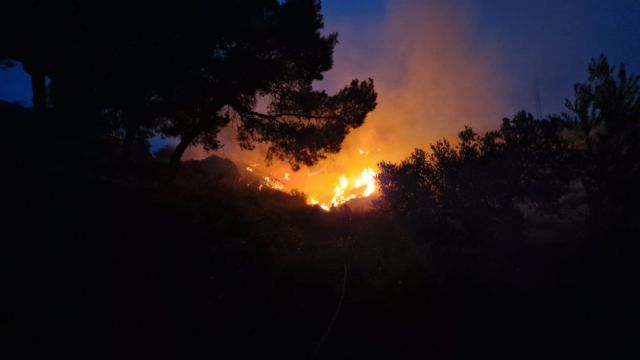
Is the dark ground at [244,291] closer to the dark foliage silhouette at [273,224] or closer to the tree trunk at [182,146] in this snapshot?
the dark foliage silhouette at [273,224]

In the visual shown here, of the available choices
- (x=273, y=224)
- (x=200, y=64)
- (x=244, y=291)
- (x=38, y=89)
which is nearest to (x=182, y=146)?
(x=200, y=64)

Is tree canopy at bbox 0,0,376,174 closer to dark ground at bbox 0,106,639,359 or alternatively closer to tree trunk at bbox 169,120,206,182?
tree trunk at bbox 169,120,206,182

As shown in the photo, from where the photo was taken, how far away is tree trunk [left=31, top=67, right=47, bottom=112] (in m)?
14.9

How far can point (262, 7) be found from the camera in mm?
13055

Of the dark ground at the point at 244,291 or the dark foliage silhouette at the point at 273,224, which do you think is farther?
the dark foliage silhouette at the point at 273,224

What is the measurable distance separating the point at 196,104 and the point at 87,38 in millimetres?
4324

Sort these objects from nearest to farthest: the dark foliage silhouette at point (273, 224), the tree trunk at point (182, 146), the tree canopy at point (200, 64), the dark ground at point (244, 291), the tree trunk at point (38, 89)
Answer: the dark ground at point (244, 291)
the dark foliage silhouette at point (273, 224)
the tree canopy at point (200, 64)
the tree trunk at point (182, 146)
the tree trunk at point (38, 89)

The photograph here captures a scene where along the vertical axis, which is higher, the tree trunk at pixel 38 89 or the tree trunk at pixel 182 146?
the tree trunk at pixel 38 89

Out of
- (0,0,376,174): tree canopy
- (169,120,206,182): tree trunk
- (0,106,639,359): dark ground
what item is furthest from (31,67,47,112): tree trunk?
(169,120,206,182): tree trunk

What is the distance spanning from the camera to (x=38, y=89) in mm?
15477

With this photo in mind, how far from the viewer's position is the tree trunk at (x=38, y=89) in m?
14.9

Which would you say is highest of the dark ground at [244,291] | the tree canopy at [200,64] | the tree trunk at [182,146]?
the tree canopy at [200,64]

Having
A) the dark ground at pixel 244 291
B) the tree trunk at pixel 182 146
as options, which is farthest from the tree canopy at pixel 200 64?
the dark ground at pixel 244 291

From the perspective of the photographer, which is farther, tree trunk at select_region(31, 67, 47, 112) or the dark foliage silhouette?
tree trunk at select_region(31, 67, 47, 112)
